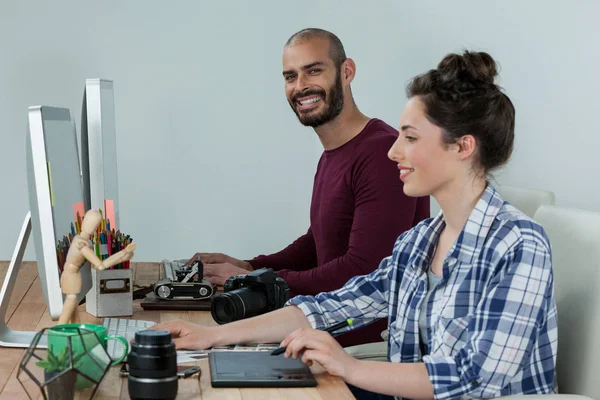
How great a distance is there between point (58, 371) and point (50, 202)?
0.42 m

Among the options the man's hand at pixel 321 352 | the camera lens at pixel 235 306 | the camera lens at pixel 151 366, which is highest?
the camera lens at pixel 151 366

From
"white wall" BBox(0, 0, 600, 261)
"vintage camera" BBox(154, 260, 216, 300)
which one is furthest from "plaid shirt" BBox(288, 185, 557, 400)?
"white wall" BBox(0, 0, 600, 261)

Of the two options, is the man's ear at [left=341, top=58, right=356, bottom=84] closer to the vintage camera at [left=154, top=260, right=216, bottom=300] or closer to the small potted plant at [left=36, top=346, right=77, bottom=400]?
the vintage camera at [left=154, top=260, right=216, bottom=300]

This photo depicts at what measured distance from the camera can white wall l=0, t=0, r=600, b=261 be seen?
146 inches

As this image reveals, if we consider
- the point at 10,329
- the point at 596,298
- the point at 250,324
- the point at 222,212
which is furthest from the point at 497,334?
the point at 222,212

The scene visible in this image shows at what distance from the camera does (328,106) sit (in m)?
2.50

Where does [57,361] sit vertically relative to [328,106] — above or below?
below

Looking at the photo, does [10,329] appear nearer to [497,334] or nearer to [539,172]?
[497,334]

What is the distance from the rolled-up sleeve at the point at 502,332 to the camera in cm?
137

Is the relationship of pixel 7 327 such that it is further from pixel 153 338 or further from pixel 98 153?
pixel 153 338

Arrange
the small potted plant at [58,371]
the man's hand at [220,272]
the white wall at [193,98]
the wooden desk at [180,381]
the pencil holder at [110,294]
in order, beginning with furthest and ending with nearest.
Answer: the white wall at [193,98], the man's hand at [220,272], the pencil holder at [110,294], the wooden desk at [180,381], the small potted plant at [58,371]

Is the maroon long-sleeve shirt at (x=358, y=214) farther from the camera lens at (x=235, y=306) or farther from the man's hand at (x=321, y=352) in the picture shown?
the man's hand at (x=321, y=352)

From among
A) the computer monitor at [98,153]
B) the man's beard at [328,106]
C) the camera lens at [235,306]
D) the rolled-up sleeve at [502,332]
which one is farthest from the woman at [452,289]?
the man's beard at [328,106]

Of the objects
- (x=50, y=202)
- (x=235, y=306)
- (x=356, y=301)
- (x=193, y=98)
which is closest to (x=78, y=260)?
(x=50, y=202)
